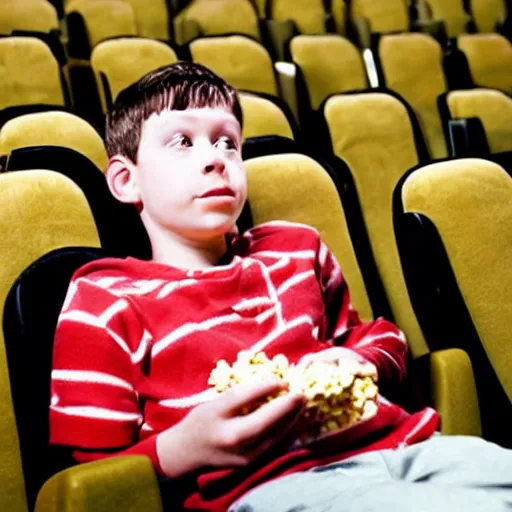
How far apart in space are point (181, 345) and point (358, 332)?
164mm

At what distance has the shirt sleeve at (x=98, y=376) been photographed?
0.55 m

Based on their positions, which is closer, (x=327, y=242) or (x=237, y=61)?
(x=327, y=242)

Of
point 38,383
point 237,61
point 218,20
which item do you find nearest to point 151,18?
point 218,20

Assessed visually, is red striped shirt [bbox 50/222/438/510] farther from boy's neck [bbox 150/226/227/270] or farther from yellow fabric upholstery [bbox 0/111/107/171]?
yellow fabric upholstery [bbox 0/111/107/171]

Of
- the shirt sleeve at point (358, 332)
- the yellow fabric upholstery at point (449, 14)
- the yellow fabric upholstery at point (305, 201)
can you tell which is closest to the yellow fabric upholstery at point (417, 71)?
the yellow fabric upholstery at point (449, 14)

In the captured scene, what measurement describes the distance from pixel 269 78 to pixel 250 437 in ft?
3.76

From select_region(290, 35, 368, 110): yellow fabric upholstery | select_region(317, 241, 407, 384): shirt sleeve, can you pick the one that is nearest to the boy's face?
select_region(317, 241, 407, 384): shirt sleeve

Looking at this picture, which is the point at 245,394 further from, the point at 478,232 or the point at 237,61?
the point at 237,61

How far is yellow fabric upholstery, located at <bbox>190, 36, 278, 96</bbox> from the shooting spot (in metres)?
1.54

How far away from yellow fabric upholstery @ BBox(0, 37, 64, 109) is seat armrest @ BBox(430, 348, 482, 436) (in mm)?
856

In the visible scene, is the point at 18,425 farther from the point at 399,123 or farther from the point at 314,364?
the point at 399,123

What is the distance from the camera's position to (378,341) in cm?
66

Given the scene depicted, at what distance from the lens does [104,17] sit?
5.78 feet

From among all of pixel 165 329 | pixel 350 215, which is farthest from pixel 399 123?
pixel 165 329
